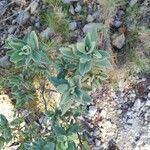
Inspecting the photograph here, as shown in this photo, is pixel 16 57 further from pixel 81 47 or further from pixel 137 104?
pixel 137 104

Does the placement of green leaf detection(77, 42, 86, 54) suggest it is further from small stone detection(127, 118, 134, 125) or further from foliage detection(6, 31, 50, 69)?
small stone detection(127, 118, 134, 125)

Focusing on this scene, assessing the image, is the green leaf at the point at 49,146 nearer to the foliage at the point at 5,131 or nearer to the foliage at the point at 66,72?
the foliage at the point at 66,72

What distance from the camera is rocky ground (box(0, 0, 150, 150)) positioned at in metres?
2.81

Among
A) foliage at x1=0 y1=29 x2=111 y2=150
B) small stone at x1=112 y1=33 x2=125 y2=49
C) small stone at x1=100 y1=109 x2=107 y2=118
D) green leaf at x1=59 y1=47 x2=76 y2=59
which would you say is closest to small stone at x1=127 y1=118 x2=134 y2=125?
small stone at x1=100 y1=109 x2=107 y2=118

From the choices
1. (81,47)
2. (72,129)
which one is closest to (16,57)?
(81,47)

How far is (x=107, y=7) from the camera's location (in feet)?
9.38

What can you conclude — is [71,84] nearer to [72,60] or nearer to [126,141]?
[72,60]

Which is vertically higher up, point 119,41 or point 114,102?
point 119,41

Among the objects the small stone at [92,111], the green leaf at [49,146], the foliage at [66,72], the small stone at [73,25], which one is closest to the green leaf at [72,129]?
the foliage at [66,72]

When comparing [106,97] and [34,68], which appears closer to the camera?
[34,68]

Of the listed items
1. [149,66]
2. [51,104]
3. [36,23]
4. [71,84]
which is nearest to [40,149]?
[71,84]

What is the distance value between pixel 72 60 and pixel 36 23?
1.28 metres

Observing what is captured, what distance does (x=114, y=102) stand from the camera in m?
2.90

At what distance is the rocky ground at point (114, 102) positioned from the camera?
2.81 meters
